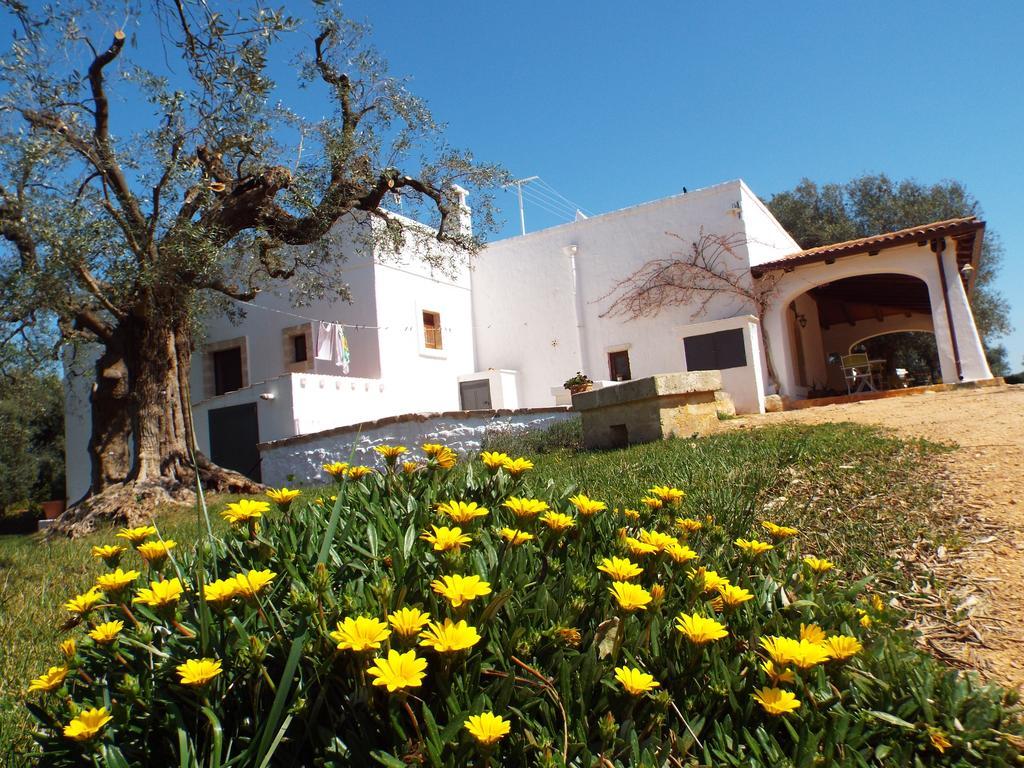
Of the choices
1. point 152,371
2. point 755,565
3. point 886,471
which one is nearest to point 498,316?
point 152,371

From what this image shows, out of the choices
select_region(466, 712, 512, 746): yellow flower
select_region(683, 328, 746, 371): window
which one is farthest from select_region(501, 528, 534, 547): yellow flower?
select_region(683, 328, 746, 371): window

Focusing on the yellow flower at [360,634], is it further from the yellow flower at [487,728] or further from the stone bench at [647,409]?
the stone bench at [647,409]

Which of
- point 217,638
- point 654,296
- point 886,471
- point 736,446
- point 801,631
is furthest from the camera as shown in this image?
point 654,296

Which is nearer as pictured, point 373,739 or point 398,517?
point 373,739

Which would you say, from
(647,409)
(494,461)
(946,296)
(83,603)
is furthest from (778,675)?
(946,296)

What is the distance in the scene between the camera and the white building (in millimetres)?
12758

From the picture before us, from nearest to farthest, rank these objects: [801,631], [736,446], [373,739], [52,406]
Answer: [373,739] < [801,631] < [736,446] < [52,406]

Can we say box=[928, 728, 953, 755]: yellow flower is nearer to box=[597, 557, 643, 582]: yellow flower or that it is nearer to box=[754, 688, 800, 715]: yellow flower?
box=[754, 688, 800, 715]: yellow flower

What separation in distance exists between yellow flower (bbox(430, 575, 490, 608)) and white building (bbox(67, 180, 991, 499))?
11039 mm

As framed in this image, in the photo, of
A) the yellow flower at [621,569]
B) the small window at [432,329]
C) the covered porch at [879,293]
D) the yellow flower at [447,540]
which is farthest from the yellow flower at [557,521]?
the small window at [432,329]

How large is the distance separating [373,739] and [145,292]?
889 cm

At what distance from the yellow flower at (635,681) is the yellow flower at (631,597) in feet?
0.41

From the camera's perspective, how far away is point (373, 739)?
1.23 m

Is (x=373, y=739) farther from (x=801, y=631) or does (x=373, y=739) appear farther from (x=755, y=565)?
(x=755, y=565)
